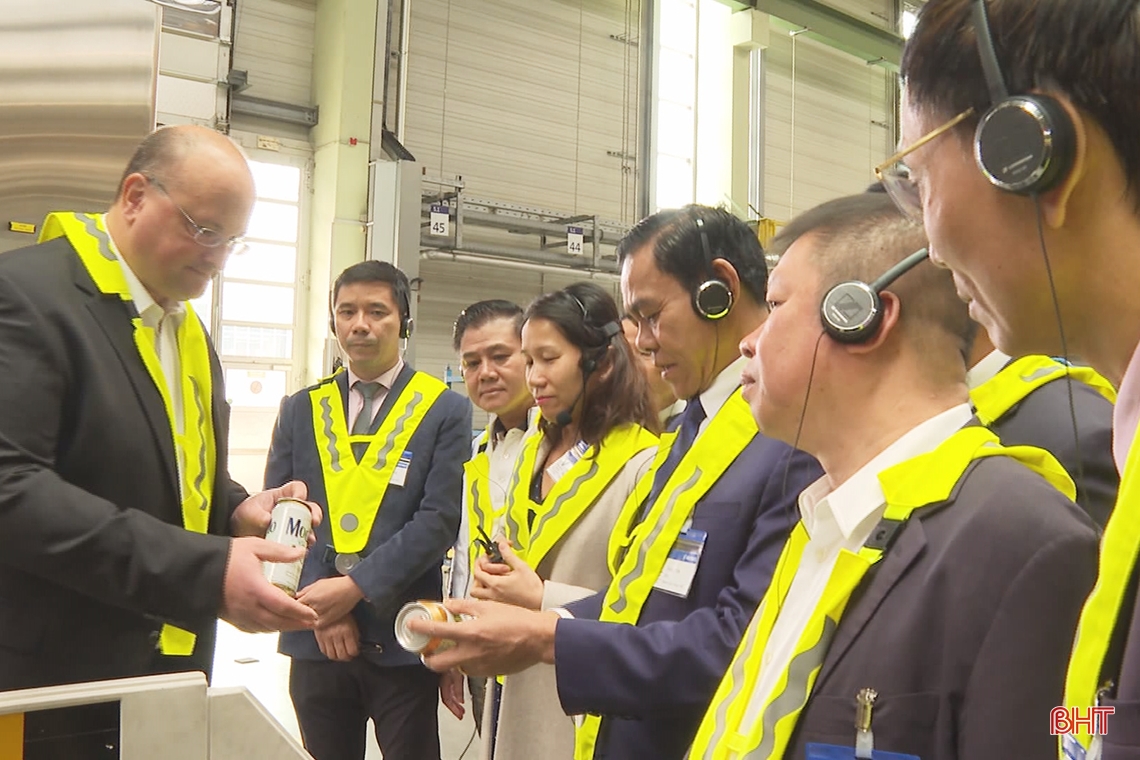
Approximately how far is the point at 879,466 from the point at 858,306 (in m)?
0.18

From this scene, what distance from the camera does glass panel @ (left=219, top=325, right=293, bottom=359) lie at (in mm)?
6461

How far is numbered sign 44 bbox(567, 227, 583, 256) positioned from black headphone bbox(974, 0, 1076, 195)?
6.99 metres

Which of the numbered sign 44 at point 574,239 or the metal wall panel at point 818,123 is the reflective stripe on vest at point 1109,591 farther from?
the metal wall panel at point 818,123

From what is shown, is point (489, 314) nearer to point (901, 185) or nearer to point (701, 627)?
point (701, 627)

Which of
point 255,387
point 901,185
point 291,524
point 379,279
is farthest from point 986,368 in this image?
point 255,387

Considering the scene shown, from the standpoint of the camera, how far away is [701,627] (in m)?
1.30

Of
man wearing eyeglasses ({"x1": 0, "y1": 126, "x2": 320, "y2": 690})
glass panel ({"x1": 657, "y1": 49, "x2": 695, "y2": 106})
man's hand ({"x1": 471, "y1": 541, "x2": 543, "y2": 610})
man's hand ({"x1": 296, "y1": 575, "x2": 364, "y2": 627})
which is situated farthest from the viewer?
glass panel ({"x1": 657, "y1": 49, "x2": 695, "y2": 106})

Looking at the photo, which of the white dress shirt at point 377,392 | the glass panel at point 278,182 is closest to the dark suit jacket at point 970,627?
the white dress shirt at point 377,392

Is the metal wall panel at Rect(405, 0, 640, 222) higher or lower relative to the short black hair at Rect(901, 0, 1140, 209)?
higher

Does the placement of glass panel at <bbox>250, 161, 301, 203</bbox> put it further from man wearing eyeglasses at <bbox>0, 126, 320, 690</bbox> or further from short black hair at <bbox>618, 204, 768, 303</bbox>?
short black hair at <bbox>618, 204, 768, 303</bbox>

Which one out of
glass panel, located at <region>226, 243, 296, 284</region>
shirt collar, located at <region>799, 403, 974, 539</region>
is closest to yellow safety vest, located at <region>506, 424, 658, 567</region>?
shirt collar, located at <region>799, 403, 974, 539</region>

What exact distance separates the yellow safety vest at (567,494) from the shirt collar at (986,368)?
857 millimetres

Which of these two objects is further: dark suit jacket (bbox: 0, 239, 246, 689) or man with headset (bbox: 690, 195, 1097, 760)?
dark suit jacket (bbox: 0, 239, 246, 689)

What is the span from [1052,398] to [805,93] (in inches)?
353
